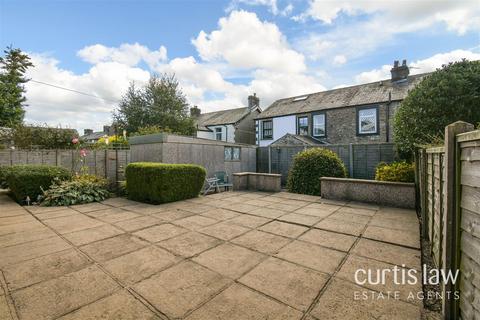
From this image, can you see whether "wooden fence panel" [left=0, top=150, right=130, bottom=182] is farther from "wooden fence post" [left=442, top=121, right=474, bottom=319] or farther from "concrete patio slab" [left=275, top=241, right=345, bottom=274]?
"wooden fence post" [left=442, top=121, right=474, bottom=319]

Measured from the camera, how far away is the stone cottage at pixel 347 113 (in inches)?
559

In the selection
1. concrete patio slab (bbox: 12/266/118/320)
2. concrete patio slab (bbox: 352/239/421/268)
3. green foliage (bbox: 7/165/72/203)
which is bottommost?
concrete patio slab (bbox: 352/239/421/268)

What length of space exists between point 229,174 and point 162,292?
28.0ft

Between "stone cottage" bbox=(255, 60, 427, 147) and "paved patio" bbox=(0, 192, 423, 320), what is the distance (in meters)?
10.6

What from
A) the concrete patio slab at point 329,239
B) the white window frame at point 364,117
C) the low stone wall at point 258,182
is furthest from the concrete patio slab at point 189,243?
the white window frame at point 364,117

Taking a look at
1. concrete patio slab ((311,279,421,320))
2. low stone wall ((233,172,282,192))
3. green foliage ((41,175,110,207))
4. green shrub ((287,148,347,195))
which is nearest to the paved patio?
concrete patio slab ((311,279,421,320))

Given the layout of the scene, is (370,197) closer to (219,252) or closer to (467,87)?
(467,87)

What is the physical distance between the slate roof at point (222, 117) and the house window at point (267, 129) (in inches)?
170

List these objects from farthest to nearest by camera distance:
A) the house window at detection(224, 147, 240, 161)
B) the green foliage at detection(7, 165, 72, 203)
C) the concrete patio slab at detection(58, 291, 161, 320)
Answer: the house window at detection(224, 147, 240, 161)
the green foliage at detection(7, 165, 72, 203)
the concrete patio slab at detection(58, 291, 161, 320)

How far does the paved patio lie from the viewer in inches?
82.5

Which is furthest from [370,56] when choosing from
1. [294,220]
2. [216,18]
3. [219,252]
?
[219,252]

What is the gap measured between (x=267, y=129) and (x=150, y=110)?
10.3 metres

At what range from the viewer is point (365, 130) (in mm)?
14836

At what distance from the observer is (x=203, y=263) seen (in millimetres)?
2980
